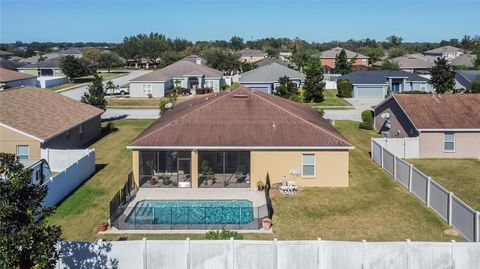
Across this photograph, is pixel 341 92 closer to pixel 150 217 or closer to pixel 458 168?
pixel 458 168

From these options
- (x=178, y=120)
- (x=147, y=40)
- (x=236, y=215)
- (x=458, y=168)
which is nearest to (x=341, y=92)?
(x=458, y=168)

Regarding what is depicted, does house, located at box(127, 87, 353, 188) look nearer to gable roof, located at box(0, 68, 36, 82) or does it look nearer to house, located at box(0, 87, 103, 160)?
house, located at box(0, 87, 103, 160)

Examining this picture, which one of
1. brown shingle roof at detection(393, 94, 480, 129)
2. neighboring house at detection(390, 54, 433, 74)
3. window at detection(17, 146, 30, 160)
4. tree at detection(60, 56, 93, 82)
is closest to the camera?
window at detection(17, 146, 30, 160)

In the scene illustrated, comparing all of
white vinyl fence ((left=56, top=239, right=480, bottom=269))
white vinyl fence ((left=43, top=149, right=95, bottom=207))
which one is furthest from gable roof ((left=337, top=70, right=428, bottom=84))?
white vinyl fence ((left=56, top=239, right=480, bottom=269))

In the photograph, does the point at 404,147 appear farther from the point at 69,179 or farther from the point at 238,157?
the point at 69,179

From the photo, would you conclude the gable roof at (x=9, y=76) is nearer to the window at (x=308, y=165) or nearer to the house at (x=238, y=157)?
the house at (x=238, y=157)

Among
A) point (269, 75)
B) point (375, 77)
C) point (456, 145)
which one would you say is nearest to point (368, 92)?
point (375, 77)
